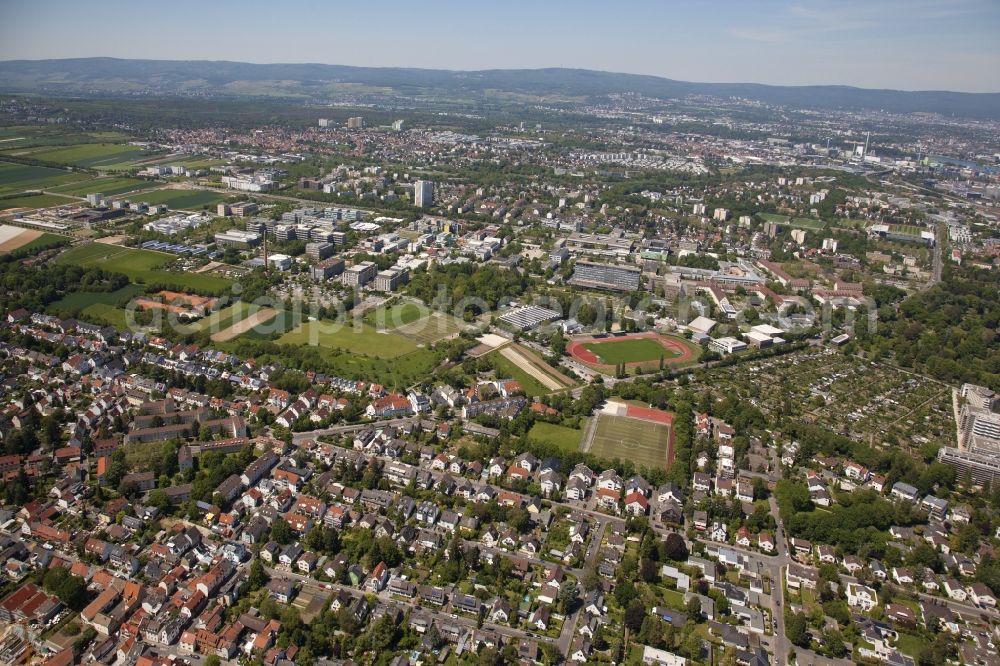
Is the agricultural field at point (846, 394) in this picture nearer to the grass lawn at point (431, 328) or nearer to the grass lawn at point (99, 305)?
the grass lawn at point (431, 328)

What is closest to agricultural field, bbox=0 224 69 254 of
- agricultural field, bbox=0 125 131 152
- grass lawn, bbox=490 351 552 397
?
grass lawn, bbox=490 351 552 397

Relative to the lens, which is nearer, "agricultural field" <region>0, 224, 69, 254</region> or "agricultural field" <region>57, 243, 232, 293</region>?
"agricultural field" <region>57, 243, 232, 293</region>

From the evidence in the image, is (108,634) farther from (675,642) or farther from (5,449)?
(675,642)

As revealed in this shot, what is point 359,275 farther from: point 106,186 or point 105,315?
point 106,186

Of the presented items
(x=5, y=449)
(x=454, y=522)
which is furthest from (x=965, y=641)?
(x=5, y=449)

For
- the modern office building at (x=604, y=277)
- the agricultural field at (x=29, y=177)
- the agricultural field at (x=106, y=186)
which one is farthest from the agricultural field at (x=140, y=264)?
the agricultural field at (x=29, y=177)

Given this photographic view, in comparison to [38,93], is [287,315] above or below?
below

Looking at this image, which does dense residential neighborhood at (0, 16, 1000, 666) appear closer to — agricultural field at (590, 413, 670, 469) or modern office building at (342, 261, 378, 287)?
agricultural field at (590, 413, 670, 469)
